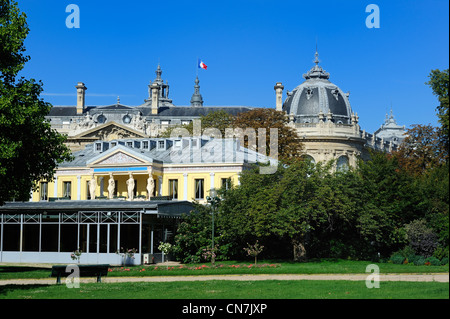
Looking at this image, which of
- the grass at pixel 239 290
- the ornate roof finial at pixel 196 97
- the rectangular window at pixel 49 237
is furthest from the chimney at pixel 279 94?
the grass at pixel 239 290

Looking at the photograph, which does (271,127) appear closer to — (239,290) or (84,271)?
(84,271)

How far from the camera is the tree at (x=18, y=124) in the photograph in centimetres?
3112

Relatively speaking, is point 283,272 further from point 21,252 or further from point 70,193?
point 70,193

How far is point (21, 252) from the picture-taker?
42562 millimetres

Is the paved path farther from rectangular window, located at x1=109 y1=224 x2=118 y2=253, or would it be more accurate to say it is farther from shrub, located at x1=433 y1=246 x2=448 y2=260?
rectangular window, located at x1=109 y1=224 x2=118 y2=253

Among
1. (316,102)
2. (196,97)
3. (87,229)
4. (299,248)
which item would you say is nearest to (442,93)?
(299,248)

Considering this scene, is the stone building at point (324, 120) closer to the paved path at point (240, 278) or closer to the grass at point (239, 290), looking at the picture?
the paved path at point (240, 278)

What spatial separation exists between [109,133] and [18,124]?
68348 millimetres

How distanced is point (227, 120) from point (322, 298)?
59047 millimetres

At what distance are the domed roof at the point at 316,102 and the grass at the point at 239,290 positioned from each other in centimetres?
8050

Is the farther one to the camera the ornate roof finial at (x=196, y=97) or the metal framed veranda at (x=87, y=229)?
the ornate roof finial at (x=196, y=97)

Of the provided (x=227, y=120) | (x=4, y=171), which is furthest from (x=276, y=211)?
(x=227, y=120)

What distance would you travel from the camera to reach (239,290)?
68.9 feet

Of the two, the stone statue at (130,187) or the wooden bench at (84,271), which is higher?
the stone statue at (130,187)
